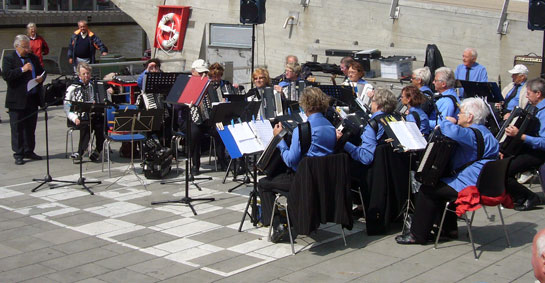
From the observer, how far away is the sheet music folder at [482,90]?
10.1 meters

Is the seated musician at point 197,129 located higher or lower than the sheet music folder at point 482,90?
lower

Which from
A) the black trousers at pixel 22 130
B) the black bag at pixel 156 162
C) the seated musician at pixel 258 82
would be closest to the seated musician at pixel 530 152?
the seated musician at pixel 258 82

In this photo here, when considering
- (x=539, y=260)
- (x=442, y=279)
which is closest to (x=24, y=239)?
(x=442, y=279)

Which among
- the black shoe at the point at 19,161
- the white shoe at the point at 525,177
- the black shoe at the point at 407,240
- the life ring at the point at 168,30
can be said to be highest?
the life ring at the point at 168,30

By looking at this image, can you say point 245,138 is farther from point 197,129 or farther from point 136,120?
point 197,129

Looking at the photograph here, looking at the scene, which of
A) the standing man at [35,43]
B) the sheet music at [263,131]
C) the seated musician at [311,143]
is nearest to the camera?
the seated musician at [311,143]

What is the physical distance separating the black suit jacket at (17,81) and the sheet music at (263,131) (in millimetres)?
4816

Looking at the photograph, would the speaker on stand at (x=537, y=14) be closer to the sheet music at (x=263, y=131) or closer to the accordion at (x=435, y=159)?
the accordion at (x=435, y=159)

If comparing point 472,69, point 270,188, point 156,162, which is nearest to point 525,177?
point 472,69

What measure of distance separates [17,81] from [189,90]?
12.3 ft

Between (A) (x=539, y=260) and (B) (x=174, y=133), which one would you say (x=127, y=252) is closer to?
(B) (x=174, y=133)

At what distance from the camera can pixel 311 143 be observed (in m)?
6.79

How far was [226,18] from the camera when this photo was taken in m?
20.1

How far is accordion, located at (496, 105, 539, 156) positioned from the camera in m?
8.14
